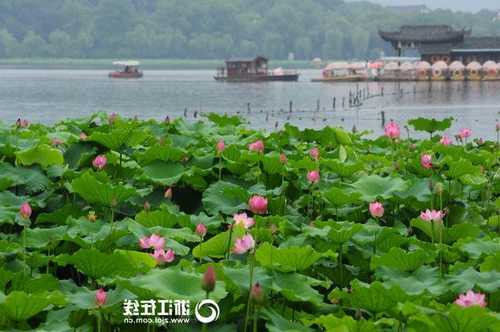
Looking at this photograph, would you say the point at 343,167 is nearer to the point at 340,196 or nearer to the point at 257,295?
the point at 340,196

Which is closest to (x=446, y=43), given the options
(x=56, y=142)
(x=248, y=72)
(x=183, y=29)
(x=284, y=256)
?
(x=248, y=72)

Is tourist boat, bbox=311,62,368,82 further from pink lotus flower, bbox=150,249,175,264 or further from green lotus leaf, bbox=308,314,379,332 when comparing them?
green lotus leaf, bbox=308,314,379,332

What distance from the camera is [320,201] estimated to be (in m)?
4.20

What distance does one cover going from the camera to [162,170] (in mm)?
4270

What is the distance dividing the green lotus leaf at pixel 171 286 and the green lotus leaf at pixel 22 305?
203mm

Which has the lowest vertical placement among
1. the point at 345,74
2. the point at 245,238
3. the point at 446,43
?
the point at 345,74

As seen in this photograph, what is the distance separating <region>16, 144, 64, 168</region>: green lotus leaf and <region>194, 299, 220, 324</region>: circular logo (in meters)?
2.06

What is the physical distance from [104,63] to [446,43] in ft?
191

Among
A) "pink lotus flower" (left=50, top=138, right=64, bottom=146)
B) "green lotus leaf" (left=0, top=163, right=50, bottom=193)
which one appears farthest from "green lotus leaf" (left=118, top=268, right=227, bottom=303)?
"pink lotus flower" (left=50, top=138, right=64, bottom=146)

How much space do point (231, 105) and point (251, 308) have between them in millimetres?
48648

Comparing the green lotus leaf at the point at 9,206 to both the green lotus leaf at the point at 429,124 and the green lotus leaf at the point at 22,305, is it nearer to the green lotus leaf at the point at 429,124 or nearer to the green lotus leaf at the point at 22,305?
the green lotus leaf at the point at 22,305

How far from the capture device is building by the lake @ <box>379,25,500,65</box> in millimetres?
78250

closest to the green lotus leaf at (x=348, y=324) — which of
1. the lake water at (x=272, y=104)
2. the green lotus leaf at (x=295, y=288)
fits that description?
the green lotus leaf at (x=295, y=288)

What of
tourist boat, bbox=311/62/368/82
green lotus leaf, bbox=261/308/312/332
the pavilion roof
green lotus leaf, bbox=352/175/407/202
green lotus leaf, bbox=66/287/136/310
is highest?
green lotus leaf, bbox=66/287/136/310
